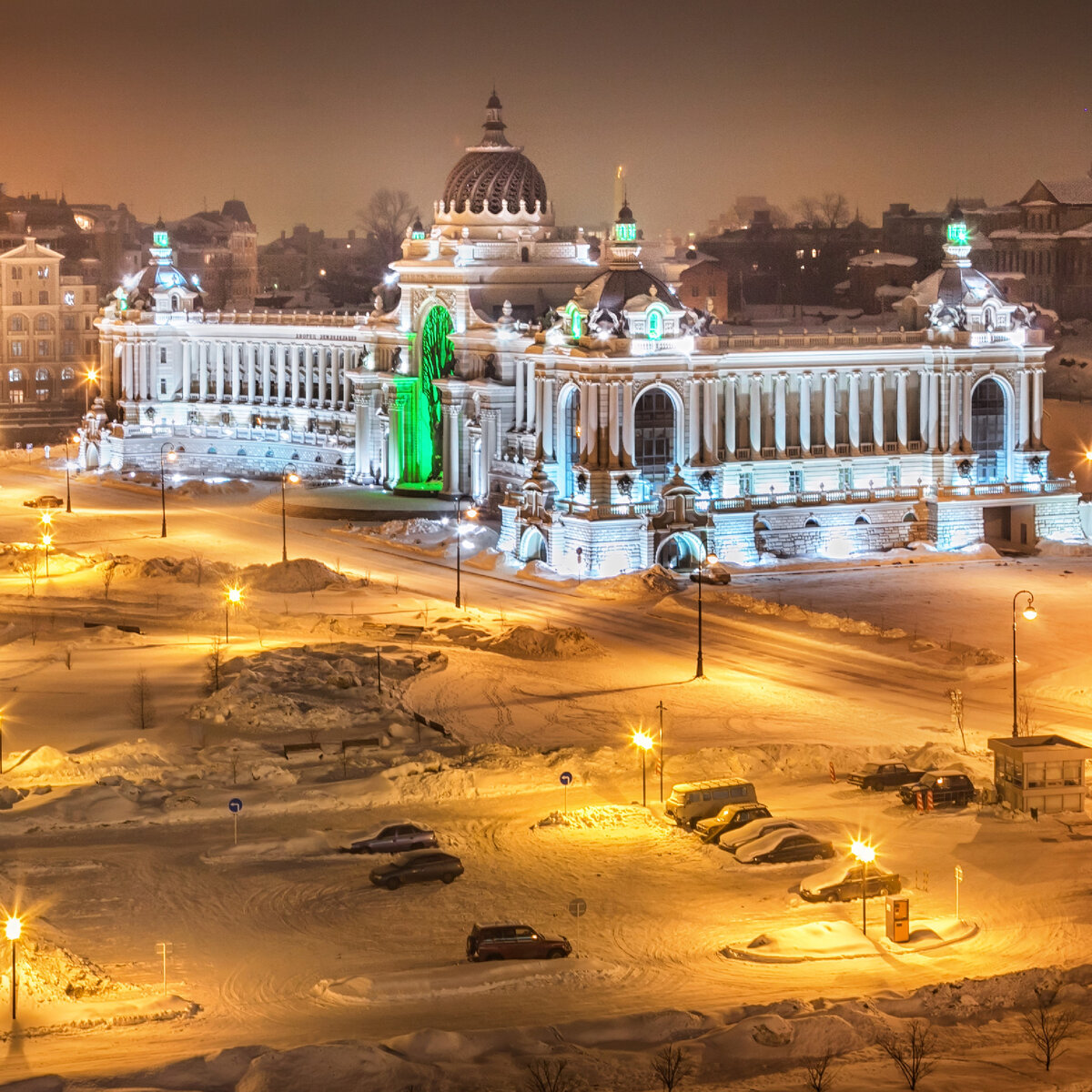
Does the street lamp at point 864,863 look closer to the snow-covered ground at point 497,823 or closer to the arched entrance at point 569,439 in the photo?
the snow-covered ground at point 497,823

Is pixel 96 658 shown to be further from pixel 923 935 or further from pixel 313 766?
pixel 923 935

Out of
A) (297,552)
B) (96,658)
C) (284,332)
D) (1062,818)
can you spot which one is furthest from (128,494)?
(1062,818)

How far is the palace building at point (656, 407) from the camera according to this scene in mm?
96250

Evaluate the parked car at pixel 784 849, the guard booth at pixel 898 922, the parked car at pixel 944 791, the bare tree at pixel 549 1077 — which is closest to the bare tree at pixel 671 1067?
the bare tree at pixel 549 1077

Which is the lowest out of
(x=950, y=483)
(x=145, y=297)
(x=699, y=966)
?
(x=699, y=966)

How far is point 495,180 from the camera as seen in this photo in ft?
383

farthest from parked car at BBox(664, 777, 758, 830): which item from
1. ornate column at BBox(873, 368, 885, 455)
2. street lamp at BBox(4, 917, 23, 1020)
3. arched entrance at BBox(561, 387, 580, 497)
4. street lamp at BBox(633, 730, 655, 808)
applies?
ornate column at BBox(873, 368, 885, 455)

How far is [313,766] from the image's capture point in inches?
2411

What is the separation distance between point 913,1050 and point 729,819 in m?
15.4

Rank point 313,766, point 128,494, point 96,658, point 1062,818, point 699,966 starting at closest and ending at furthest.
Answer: point 699,966
point 1062,818
point 313,766
point 96,658
point 128,494

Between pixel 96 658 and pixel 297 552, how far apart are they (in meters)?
25.5

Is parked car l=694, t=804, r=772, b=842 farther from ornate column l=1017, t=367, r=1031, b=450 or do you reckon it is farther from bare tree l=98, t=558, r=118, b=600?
ornate column l=1017, t=367, r=1031, b=450

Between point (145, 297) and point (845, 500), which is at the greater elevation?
point (145, 297)

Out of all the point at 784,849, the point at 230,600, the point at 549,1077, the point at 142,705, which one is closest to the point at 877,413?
the point at 230,600
